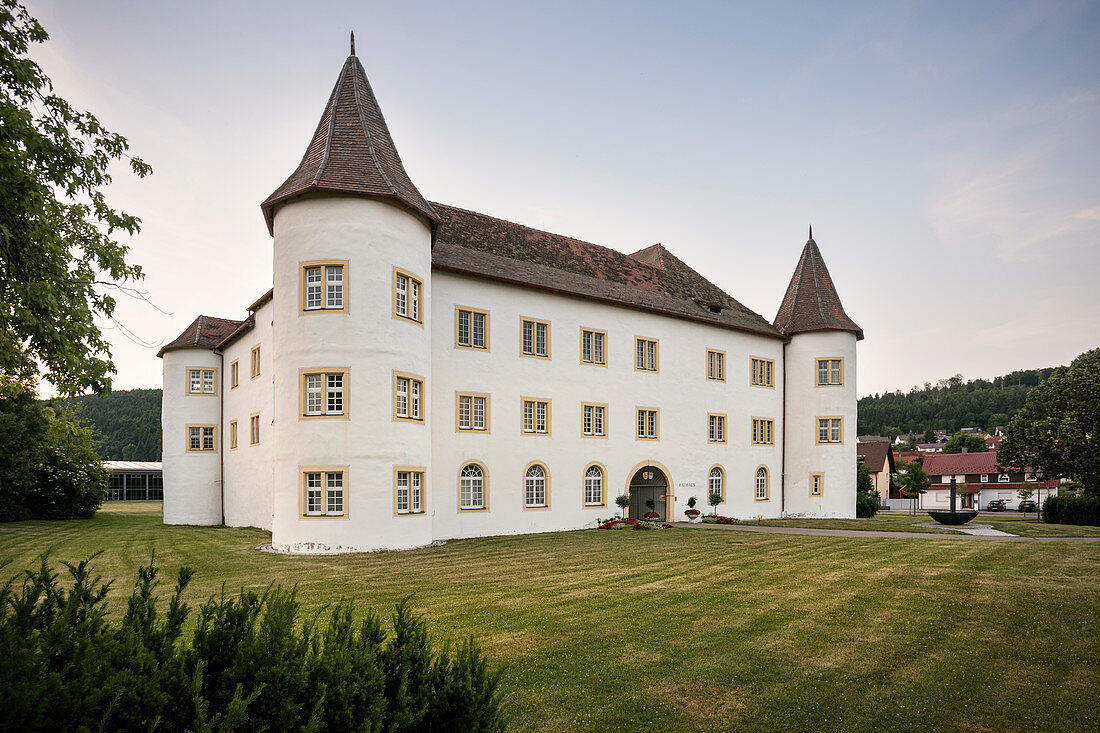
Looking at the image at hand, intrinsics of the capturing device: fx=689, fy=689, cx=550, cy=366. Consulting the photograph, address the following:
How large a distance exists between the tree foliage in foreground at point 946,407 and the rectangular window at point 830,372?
107m

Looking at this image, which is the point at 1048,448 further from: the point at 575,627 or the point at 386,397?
the point at 575,627

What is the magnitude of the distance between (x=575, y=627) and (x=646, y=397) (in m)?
23.1

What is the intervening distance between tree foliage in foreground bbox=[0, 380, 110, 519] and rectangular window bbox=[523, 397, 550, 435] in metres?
24.2

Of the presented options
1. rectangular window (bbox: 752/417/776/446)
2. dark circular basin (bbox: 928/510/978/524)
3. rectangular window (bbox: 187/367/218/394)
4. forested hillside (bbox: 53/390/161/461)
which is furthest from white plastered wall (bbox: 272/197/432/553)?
forested hillside (bbox: 53/390/161/461)

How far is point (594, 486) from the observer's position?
3114cm

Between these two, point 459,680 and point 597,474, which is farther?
point 597,474

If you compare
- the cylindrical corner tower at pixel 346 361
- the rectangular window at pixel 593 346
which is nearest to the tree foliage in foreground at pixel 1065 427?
the rectangular window at pixel 593 346

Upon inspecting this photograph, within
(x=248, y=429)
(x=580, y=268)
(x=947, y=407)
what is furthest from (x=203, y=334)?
(x=947, y=407)

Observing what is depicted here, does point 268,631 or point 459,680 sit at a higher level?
point 268,631

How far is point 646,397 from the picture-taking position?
33344mm

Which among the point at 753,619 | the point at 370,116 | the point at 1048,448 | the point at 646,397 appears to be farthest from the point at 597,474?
the point at 1048,448

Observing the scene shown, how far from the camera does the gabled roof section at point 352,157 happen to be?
22594 mm

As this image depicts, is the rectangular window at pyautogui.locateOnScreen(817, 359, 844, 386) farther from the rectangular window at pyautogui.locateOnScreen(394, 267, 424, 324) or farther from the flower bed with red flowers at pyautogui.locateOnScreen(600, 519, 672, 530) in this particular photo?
the rectangular window at pyautogui.locateOnScreen(394, 267, 424, 324)

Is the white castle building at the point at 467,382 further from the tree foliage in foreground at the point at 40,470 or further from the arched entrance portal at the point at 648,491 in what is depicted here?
the tree foliage in foreground at the point at 40,470
